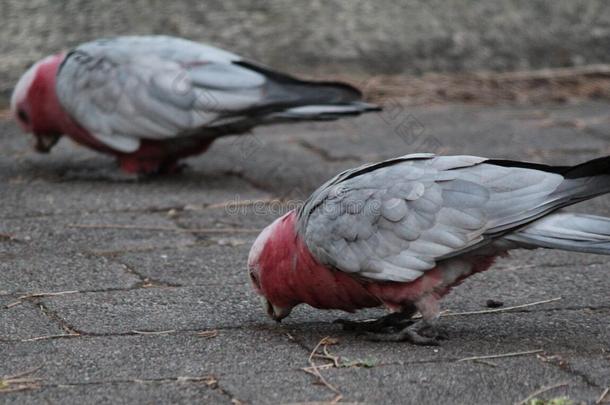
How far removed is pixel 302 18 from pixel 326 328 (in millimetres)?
3753

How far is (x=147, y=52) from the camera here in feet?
15.6

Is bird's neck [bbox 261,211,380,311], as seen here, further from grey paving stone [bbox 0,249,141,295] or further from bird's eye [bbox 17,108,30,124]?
bird's eye [bbox 17,108,30,124]

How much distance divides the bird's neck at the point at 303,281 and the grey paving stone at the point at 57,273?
2.06ft

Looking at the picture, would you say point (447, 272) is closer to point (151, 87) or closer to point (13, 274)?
point (13, 274)

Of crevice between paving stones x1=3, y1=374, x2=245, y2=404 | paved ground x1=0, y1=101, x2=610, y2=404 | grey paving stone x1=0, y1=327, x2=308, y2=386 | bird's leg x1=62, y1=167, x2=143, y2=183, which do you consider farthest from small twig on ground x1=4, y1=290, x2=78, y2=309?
bird's leg x1=62, y1=167, x2=143, y2=183

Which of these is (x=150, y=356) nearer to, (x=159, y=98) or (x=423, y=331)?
(x=423, y=331)

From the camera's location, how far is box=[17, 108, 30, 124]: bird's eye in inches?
200

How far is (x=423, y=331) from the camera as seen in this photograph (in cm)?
282

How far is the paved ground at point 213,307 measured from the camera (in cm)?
243


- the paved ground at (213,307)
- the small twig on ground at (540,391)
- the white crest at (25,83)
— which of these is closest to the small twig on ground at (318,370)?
the paved ground at (213,307)

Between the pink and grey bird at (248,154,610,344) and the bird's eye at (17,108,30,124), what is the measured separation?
2477 millimetres

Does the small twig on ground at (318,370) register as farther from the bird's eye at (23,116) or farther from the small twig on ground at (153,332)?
the bird's eye at (23,116)

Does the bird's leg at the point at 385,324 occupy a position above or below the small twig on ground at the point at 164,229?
above

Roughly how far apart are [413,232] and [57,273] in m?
1.30
